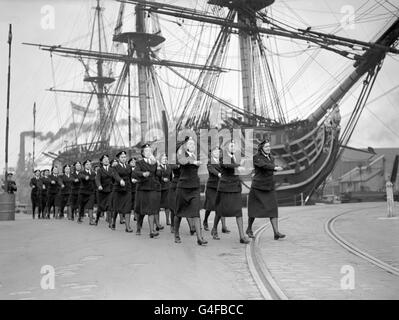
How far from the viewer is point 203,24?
95.5ft

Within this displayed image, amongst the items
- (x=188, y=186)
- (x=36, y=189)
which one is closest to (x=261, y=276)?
(x=188, y=186)

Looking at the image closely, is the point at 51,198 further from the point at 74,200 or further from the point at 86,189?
the point at 86,189

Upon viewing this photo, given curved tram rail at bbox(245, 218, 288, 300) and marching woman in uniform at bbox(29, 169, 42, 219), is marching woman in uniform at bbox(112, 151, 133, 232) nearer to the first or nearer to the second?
curved tram rail at bbox(245, 218, 288, 300)

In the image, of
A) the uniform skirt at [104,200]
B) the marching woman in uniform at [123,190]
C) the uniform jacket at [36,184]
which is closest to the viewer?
the marching woman in uniform at [123,190]

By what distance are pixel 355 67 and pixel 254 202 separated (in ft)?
60.1

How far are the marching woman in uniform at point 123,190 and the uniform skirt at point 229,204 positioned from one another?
2.74m

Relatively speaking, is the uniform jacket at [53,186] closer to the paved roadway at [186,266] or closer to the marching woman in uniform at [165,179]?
the marching woman in uniform at [165,179]

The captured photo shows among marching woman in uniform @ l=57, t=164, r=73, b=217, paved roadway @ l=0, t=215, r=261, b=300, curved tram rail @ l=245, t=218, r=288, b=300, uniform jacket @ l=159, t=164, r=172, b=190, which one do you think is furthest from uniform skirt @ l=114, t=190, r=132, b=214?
marching woman in uniform @ l=57, t=164, r=73, b=217

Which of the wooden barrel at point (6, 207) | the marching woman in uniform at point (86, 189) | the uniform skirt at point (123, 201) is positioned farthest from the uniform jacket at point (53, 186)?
the uniform skirt at point (123, 201)

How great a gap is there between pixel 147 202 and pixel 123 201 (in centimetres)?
155

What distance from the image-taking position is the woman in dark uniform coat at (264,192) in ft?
29.1

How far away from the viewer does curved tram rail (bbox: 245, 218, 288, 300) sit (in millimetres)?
4696
